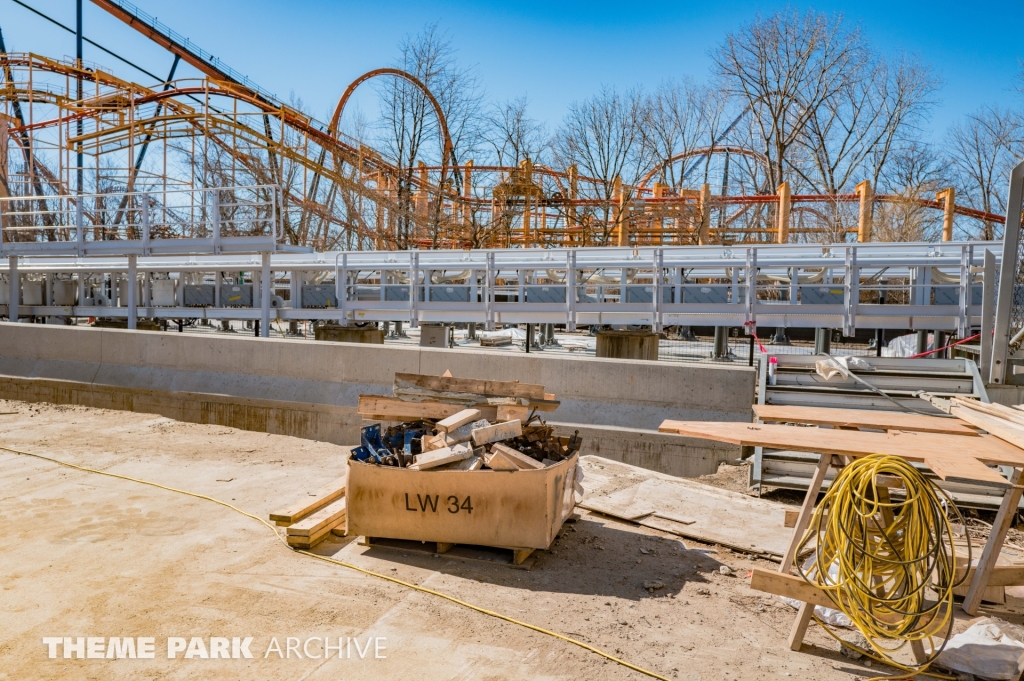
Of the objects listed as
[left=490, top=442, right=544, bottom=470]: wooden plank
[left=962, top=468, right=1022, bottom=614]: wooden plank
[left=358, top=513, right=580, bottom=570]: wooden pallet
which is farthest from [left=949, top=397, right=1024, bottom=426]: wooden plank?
[left=358, top=513, right=580, bottom=570]: wooden pallet

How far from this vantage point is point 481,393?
5961 millimetres

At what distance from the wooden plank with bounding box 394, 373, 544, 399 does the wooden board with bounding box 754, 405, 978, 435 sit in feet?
6.23

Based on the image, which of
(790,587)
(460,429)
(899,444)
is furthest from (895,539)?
(460,429)

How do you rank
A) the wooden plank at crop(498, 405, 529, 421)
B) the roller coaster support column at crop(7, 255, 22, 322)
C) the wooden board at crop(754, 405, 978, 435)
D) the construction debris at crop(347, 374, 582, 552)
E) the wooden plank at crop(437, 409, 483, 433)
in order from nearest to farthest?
the wooden board at crop(754, 405, 978, 435) < the construction debris at crop(347, 374, 582, 552) < the wooden plank at crop(437, 409, 483, 433) < the wooden plank at crop(498, 405, 529, 421) < the roller coaster support column at crop(7, 255, 22, 322)

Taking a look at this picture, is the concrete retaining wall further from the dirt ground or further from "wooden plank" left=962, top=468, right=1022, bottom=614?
"wooden plank" left=962, top=468, right=1022, bottom=614

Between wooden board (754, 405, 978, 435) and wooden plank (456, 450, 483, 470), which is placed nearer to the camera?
wooden board (754, 405, 978, 435)

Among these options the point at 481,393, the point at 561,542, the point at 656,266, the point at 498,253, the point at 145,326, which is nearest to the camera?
the point at 561,542

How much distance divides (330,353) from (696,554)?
19.5ft

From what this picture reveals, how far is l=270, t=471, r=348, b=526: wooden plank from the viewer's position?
533 cm

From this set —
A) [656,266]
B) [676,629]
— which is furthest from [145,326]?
[676,629]

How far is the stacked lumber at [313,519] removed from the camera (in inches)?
202

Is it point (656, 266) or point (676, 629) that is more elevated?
point (656, 266)

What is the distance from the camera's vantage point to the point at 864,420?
15.5ft

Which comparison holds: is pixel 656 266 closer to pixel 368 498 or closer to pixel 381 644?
pixel 368 498
